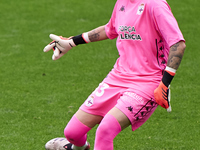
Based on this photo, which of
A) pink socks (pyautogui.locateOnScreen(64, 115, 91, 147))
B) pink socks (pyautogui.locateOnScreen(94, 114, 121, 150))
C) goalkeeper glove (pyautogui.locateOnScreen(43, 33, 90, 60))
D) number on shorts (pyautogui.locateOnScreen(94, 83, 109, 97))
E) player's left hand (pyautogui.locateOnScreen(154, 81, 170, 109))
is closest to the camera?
player's left hand (pyautogui.locateOnScreen(154, 81, 170, 109))

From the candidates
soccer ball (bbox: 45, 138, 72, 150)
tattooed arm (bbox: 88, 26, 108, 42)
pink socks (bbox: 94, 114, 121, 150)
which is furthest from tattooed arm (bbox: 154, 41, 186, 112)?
soccer ball (bbox: 45, 138, 72, 150)

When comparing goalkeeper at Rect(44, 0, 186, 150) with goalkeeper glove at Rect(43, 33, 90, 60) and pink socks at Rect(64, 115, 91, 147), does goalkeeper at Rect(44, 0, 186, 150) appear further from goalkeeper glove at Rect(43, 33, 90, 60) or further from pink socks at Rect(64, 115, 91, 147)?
goalkeeper glove at Rect(43, 33, 90, 60)

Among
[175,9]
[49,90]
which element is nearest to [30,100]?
[49,90]

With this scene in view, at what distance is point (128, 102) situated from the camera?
13.9 ft

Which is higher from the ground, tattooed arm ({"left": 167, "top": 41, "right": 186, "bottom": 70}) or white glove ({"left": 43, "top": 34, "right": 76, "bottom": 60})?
tattooed arm ({"left": 167, "top": 41, "right": 186, "bottom": 70})

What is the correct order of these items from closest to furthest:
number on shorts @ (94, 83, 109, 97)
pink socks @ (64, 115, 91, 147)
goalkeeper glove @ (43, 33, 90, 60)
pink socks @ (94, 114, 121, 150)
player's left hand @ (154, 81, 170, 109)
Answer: player's left hand @ (154, 81, 170, 109), pink socks @ (94, 114, 121, 150), number on shorts @ (94, 83, 109, 97), pink socks @ (64, 115, 91, 147), goalkeeper glove @ (43, 33, 90, 60)

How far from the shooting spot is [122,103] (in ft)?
13.9

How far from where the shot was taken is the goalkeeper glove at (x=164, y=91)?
407cm

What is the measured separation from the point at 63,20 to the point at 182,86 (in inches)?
170

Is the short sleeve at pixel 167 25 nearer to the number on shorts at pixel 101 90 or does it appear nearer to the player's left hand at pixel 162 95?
the player's left hand at pixel 162 95

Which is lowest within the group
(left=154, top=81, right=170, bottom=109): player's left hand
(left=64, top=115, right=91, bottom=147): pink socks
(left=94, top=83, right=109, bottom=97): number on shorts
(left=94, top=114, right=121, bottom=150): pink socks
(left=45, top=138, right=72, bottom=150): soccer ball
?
(left=45, top=138, right=72, bottom=150): soccer ball

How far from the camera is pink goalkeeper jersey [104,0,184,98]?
4.26 meters

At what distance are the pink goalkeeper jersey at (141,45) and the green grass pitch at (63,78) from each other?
1556 mm

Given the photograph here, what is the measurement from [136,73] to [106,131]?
63cm
